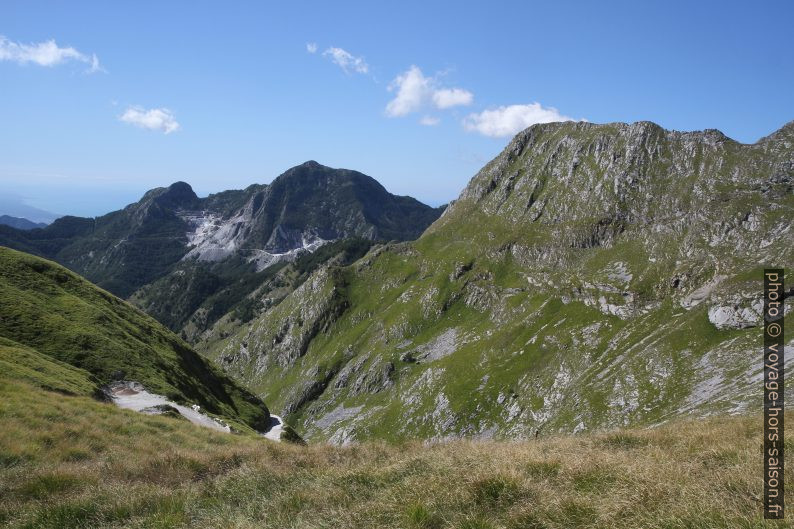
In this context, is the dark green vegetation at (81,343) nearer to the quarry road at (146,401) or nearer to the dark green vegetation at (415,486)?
the quarry road at (146,401)

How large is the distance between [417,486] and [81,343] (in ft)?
163

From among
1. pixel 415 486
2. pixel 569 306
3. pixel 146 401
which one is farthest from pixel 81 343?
pixel 569 306

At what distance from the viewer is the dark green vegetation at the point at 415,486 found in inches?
337

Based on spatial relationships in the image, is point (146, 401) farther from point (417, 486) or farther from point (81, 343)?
point (417, 486)

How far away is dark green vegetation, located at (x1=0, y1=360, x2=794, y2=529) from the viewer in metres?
8.55

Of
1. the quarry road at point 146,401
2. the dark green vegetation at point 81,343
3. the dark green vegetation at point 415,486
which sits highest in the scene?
the dark green vegetation at point 415,486

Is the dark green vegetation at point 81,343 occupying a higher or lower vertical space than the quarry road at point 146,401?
higher

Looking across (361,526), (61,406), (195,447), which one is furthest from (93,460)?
(361,526)

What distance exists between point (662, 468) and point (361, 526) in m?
6.83

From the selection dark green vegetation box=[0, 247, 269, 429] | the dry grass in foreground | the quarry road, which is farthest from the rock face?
the quarry road

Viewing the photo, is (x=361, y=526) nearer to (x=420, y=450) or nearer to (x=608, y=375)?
(x=420, y=450)

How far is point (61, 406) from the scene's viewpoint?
2381 cm

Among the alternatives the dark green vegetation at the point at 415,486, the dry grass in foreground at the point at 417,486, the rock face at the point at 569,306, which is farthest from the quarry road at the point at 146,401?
the rock face at the point at 569,306

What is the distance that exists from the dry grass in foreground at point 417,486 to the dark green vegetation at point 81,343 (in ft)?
77.1
